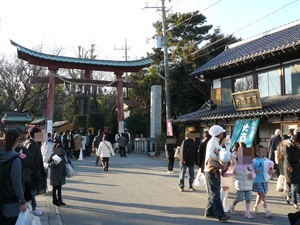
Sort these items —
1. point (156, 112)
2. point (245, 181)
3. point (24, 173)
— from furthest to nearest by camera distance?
point (156, 112) → point (245, 181) → point (24, 173)

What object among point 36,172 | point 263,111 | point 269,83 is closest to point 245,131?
point 263,111

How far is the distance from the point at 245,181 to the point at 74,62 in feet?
67.1

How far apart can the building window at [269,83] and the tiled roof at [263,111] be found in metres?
0.38

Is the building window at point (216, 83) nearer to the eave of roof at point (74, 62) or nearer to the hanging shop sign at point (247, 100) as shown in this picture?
the hanging shop sign at point (247, 100)

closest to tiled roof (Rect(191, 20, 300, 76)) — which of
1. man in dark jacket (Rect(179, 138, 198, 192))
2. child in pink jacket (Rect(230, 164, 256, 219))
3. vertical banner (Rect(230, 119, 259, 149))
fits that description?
vertical banner (Rect(230, 119, 259, 149))

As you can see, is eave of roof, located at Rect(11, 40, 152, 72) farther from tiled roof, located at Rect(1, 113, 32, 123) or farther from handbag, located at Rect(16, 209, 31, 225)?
handbag, located at Rect(16, 209, 31, 225)

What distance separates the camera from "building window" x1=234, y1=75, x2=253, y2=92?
17.3 m

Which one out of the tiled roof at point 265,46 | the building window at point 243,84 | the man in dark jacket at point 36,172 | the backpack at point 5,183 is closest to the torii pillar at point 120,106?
the tiled roof at point 265,46

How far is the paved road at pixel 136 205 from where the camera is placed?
722 cm

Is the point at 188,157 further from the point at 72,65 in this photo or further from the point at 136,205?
the point at 72,65

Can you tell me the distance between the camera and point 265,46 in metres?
16.2

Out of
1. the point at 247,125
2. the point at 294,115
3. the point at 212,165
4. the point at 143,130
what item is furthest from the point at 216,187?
the point at 143,130

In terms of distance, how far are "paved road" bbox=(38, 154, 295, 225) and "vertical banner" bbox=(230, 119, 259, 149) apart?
Result: 2533 millimetres

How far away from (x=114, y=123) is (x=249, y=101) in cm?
1845
